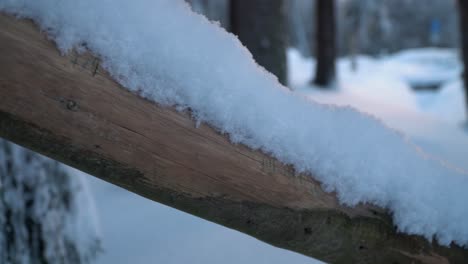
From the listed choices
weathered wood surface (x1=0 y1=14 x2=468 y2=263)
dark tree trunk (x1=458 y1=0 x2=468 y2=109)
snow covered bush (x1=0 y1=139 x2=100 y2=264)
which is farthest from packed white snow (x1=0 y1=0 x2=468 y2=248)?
dark tree trunk (x1=458 y1=0 x2=468 y2=109)

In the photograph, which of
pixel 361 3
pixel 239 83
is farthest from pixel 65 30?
pixel 361 3

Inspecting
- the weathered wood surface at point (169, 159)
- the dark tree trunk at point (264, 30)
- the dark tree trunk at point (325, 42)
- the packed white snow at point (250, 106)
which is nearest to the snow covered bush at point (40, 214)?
the weathered wood surface at point (169, 159)

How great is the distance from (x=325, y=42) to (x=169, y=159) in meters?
8.85

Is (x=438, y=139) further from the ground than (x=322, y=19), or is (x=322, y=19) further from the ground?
(x=322, y=19)

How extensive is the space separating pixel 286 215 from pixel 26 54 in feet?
2.50

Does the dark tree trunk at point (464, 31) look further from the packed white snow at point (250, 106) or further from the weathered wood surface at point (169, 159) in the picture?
the weathered wood surface at point (169, 159)

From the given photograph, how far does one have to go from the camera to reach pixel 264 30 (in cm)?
452

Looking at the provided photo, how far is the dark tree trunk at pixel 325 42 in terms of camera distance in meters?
9.23

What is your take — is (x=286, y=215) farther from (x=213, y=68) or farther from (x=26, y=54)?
(x=26, y=54)

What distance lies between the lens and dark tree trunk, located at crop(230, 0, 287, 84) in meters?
4.38

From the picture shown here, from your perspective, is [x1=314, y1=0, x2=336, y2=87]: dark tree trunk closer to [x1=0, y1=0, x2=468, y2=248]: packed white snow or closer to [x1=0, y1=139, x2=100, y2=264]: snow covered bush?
[x1=0, y1=139, x2=100, y2=264]: snow covered bush

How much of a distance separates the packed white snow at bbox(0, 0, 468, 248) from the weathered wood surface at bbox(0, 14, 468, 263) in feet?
0.12

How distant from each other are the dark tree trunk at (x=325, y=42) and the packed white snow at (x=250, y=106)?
832cm

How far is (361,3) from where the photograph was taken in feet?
58.0
